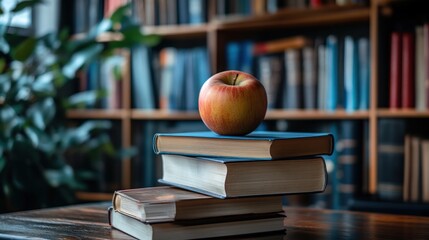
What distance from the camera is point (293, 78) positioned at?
2.67 metres

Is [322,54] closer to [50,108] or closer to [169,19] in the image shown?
[169,19]

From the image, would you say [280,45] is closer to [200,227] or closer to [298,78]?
[298,78]

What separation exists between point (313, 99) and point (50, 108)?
100 centimetres

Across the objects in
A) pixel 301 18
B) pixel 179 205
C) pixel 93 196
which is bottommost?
pixel 93 196

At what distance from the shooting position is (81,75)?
→ 324 cm

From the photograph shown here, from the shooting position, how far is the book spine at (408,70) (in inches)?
95.3

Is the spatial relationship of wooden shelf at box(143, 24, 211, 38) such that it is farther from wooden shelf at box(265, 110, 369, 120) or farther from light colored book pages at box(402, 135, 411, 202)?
light colored book pages at box(402, 135, 411, 202)

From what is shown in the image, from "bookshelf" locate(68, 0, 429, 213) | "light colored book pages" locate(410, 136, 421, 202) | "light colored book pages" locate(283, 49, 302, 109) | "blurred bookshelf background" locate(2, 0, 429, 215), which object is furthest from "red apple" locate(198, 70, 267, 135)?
"light colored book pages" locate(283, 49, 302, 109)

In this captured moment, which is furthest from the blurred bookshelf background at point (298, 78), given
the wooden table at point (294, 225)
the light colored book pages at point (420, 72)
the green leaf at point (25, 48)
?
the wooden table at point (294, 225)

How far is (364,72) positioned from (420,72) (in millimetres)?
212

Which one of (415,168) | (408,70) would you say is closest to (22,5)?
(408,70)

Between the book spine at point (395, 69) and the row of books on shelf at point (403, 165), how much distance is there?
8cm

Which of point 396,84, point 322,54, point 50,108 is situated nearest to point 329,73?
point 322,54

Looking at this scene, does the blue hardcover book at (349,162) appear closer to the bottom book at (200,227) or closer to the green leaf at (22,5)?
the green leaf at (22,5)
